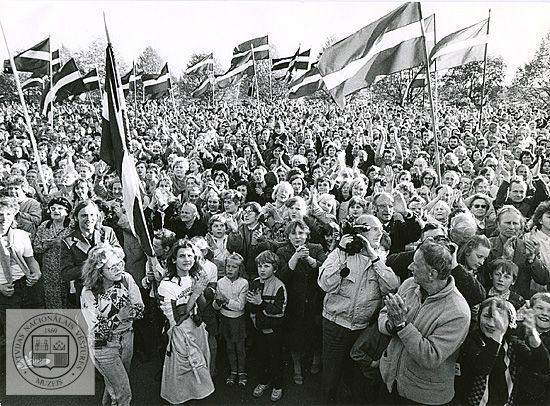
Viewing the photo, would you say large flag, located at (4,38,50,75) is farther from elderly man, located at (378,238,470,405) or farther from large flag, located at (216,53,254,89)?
elderly man, located at (378,238,470,405)

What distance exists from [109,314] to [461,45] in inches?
277

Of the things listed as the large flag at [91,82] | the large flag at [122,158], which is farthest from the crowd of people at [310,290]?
the large flag at [91,82]

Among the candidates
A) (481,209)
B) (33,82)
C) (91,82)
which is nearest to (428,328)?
(481,209)

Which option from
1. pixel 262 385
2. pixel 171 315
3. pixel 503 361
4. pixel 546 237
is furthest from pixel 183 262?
pixel 546 237

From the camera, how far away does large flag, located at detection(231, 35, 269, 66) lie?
15094mm

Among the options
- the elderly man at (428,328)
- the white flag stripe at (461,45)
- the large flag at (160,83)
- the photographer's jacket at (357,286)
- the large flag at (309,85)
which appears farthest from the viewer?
the large flag at (160,83)

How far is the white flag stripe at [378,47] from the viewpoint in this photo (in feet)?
19.7

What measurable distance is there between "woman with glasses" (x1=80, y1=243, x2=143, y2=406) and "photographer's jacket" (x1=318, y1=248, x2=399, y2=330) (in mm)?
1571

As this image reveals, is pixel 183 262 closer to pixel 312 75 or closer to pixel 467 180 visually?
pixel 467 180

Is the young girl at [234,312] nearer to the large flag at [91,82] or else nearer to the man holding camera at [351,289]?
the man holding camera at [351,289]

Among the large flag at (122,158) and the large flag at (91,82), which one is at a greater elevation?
the large flag at (91,82)

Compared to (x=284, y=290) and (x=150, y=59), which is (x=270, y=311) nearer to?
(x=284, y=290)

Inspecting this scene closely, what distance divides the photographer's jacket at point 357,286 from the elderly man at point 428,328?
0.49m

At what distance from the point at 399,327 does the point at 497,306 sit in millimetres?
647
